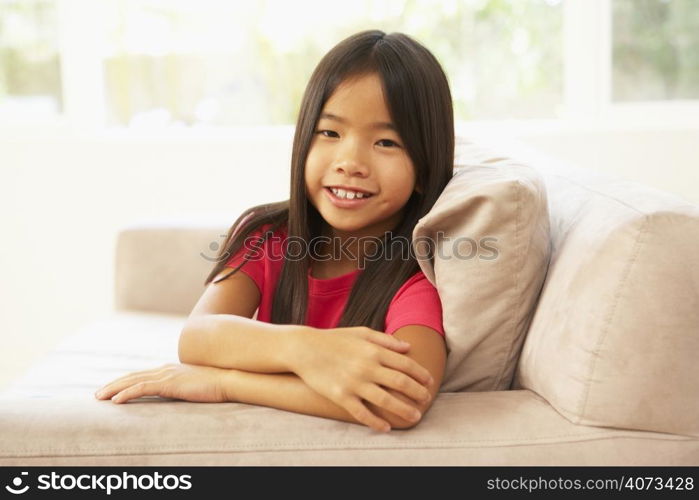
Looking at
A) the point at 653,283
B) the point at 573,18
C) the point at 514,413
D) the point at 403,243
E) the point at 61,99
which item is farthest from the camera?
the point at 61,99

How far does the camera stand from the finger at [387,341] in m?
1.18

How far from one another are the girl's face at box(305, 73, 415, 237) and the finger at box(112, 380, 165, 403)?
0.46m

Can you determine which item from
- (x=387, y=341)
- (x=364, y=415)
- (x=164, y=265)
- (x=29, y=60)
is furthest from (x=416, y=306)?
(x=29, y=60)

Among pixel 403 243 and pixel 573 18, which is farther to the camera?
pixel 573 18

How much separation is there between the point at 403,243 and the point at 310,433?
486 millimetres

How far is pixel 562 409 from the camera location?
1127 millimetres

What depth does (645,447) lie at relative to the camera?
108 cm

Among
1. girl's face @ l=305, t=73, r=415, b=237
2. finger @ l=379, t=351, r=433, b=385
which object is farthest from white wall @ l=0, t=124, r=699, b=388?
finger @ l=379, t=351, r=433, b=385

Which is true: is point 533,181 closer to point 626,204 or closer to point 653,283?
point 626,204

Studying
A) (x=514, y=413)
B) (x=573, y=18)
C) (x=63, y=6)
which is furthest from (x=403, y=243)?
(x=63, y=6)

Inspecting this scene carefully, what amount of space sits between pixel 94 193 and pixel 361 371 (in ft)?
8.08

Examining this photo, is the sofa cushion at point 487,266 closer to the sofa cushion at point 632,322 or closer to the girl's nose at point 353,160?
the sofa cushion at point 632,322

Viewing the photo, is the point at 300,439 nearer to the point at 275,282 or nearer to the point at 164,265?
the point at 275,282
